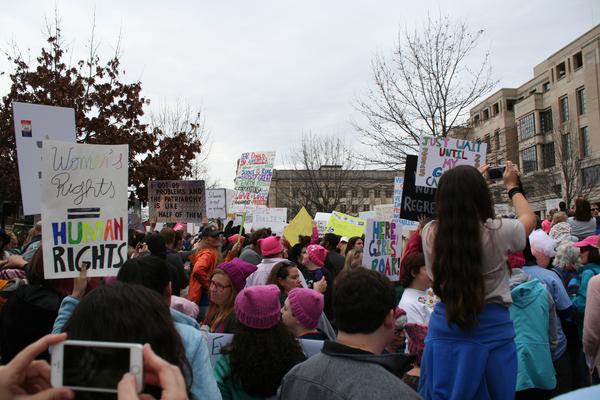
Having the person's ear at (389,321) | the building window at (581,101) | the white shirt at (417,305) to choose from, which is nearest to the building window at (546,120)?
the building window at (581,101)

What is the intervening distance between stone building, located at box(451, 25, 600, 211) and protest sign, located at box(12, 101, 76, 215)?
1300 inches

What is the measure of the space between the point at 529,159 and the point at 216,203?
48651 mm

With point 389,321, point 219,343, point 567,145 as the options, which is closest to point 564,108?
point 567,145

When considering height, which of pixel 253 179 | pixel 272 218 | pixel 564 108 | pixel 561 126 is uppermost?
pixel 564 108

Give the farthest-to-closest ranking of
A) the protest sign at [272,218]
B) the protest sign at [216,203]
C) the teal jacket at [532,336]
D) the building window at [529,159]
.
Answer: the building window at [529,159]
the protest sign at [272,218]
the protest sign at [216,203]
the teal jacket at [532,336]

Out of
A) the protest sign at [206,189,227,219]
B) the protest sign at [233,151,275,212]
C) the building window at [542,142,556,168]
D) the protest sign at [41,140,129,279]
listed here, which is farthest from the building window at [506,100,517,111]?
the protest sign at [41,140,129,279]

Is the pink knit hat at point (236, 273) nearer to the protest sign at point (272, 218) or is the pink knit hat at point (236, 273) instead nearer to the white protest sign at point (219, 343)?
the white protest sign at point (219, 343)

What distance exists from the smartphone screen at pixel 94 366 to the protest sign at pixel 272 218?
16.2 metres

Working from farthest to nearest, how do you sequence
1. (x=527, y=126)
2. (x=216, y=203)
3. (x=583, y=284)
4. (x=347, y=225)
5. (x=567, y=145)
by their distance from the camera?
(x=527, y=126), (x=567, y=145), (x=216, y=203), (x=347, y=225), (x=583, y=284)

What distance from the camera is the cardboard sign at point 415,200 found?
621cm

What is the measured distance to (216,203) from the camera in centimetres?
1723

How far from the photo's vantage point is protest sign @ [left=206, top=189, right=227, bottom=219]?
1681 cm

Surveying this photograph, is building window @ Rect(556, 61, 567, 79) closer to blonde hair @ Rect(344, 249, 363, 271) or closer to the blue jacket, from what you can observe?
blonde hair @ Rect(344, 249, 363, 271)

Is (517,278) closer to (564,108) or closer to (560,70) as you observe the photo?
(564,108)
